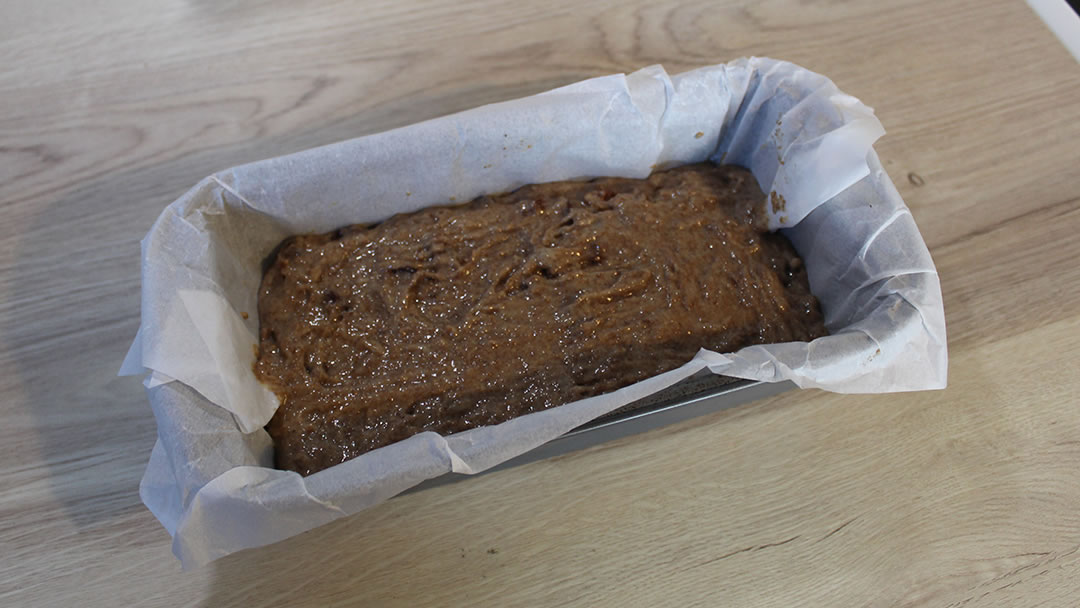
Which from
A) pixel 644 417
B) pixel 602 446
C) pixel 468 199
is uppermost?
pixel 468 199

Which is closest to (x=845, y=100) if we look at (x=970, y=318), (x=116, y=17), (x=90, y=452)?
(x=970, y=318)

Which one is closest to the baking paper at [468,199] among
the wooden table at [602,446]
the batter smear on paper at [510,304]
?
the batter smear on paper at [510,304]

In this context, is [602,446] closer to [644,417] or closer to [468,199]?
[644,417]

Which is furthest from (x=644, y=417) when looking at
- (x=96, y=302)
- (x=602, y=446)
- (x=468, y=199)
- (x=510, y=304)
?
(x=96, y=302)

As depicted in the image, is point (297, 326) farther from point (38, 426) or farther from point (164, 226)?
point (38, 426)

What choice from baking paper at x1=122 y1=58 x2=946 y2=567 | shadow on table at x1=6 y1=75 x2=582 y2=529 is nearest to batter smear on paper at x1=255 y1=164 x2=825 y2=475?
baking paper at x1=122 y1=58 x2=946 y2=567

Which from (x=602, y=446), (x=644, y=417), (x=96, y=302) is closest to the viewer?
(x=644, y=417)
